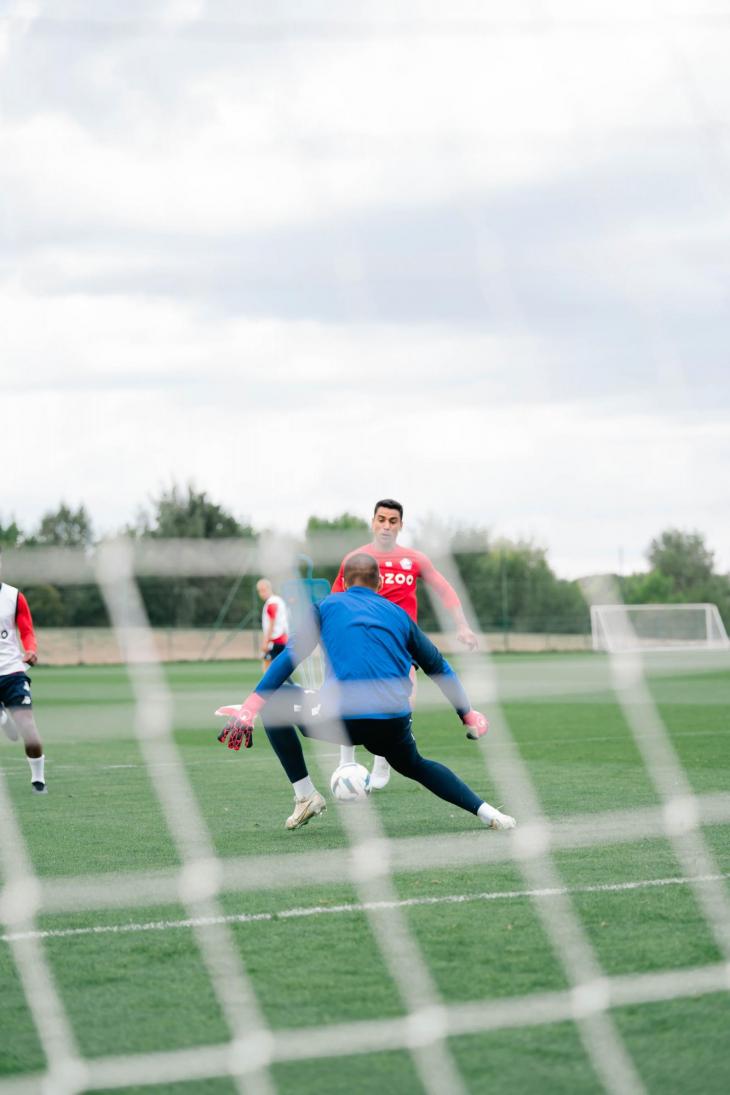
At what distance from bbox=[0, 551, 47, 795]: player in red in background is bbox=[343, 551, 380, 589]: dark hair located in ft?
11.2

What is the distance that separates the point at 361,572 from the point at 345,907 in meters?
2.08

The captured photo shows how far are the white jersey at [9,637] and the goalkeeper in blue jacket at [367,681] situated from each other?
321cm

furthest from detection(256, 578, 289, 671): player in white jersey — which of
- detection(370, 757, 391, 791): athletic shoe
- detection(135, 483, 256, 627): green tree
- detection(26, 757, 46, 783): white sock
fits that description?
detection(135, 483, 256, 627): green tree

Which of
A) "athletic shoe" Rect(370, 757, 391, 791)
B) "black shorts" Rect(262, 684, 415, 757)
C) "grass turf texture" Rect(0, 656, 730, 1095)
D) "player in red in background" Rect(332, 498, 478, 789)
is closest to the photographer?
"grass turf texture" Rect(0, 656, 730, 1095)

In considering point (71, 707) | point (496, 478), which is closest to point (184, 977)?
point (496, 478)

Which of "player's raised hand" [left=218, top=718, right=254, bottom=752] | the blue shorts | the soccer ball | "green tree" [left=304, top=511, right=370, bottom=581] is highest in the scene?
"green tree" [left=304, top=511, right=370, bottom=581]

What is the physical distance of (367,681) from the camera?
7258mm

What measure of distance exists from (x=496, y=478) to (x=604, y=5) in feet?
5.69

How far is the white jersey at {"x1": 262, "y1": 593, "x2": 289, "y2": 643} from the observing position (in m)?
20.9

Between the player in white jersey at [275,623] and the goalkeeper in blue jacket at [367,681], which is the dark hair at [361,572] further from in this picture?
the player in white jersey at [275,623]

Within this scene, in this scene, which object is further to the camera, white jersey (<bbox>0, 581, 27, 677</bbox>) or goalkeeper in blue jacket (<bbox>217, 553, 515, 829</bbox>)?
white jersey (<bbox>0, 581, 27, 677</bbox>)

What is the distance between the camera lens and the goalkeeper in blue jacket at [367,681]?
7.25 metres

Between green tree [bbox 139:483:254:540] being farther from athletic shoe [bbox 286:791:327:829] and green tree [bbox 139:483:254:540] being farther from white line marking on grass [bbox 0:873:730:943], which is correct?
athletic shoe [bbox 286:791:327:829]

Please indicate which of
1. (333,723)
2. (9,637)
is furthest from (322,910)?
(9,637)
